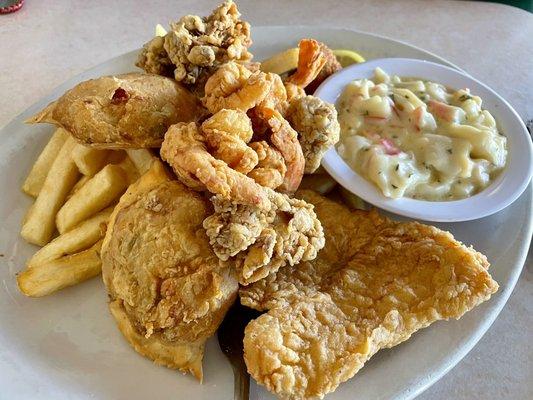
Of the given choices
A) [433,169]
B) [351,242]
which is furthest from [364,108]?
[351,242]

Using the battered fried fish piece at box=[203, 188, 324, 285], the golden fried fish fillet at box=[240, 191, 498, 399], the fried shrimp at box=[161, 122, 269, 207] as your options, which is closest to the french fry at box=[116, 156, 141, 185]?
the fried shrimp at box=[161, 122, 269, 207]

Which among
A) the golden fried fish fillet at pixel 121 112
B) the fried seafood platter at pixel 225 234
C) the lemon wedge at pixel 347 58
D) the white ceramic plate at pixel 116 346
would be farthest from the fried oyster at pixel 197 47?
the white ceramic plate at pixel 116 346

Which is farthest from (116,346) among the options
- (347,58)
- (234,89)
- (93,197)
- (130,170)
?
(347,58)

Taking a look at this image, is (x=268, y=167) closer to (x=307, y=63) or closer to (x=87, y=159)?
(x=307, y=63)

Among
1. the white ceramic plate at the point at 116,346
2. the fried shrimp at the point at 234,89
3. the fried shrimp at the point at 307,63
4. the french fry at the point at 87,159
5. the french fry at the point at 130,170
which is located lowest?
the white ceramic plate at the point at 116,346

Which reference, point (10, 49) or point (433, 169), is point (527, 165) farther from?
point (10, 49)

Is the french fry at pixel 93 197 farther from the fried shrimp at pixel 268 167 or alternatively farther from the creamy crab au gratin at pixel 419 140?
the creamy crab au gratin at pixel 419 140

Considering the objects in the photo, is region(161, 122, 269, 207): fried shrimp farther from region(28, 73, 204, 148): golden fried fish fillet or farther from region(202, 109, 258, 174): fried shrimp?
region(28, 73, 204, 148): golden fried fish fillet
